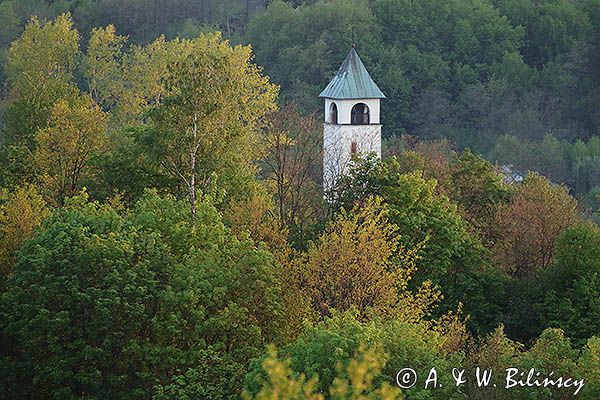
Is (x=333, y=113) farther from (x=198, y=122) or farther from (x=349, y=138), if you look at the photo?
(x=198, y=122)

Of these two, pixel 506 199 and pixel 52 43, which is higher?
pixel 52 43

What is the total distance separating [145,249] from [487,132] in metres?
55.5

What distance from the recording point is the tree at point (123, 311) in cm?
2583

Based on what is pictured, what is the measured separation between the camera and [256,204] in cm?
3409

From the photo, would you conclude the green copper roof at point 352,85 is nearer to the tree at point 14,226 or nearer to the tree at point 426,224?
the tree at point 426,224

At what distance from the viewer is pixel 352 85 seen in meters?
51.3

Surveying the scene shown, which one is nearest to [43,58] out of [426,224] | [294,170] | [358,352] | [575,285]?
[294,170]

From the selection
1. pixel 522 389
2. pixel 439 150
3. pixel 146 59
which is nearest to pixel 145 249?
pixel 522 389

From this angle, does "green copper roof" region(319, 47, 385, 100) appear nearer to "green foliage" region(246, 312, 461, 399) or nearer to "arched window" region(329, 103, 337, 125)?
"arched window" region(329, 103, 337, 125)

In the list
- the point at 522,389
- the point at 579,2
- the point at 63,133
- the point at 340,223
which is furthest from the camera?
the point at 579,2

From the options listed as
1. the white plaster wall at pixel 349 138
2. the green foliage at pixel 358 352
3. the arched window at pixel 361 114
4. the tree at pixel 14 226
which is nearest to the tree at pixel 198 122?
the tree at pixel 14 226

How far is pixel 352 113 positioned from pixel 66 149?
15.4 m

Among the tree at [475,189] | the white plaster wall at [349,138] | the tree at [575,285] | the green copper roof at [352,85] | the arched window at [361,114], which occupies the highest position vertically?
the green copper roof at [352,85]

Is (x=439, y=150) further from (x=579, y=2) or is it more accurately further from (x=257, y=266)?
(x=257, y=266)
